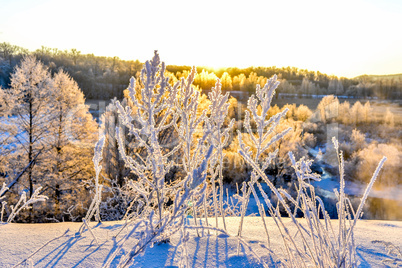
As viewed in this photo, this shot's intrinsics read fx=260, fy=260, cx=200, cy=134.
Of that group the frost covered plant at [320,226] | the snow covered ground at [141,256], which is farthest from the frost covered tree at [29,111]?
the frost covered plant at [320,226]

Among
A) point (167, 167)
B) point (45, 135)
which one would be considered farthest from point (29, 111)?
point (167, 167)

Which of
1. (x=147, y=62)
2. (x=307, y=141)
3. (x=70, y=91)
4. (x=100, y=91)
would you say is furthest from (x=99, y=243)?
(x=100, y=91)

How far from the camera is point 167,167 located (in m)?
1.08

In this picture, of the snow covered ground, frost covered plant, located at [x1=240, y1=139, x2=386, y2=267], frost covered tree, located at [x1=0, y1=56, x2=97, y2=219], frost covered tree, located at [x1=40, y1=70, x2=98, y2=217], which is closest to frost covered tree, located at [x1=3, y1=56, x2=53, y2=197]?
frost covered tree, located at [x1=0, y1=56, x2=97, y2=219]

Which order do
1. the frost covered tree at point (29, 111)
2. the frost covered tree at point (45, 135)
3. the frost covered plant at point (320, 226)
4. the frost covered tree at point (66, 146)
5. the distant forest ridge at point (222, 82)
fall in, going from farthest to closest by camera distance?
the distant forest ridge at point (222, 82) → the frost covered tree at point (66, 146) → the frost covered tree at point (45, 135) → the frost covered tree at point (29, 111) → the frost covered plant at point (320, 226)

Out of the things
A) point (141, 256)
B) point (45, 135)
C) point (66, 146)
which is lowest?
point (66, 146)

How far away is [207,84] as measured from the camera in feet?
117

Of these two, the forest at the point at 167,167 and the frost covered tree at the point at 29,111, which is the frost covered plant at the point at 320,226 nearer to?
the forest at the point at 167,167

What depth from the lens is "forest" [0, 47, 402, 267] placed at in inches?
40.4

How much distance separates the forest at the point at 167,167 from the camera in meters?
1.03

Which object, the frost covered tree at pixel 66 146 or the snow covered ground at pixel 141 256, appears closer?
the snow covered ground at pixel 141 256

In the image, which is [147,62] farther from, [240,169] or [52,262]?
[240,169]

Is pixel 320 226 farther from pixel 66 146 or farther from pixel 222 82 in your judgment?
pixel 222 82

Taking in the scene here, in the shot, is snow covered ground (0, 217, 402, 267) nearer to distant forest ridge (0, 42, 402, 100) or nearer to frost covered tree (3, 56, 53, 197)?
frost covered tree (3, 56, 53, 197)
